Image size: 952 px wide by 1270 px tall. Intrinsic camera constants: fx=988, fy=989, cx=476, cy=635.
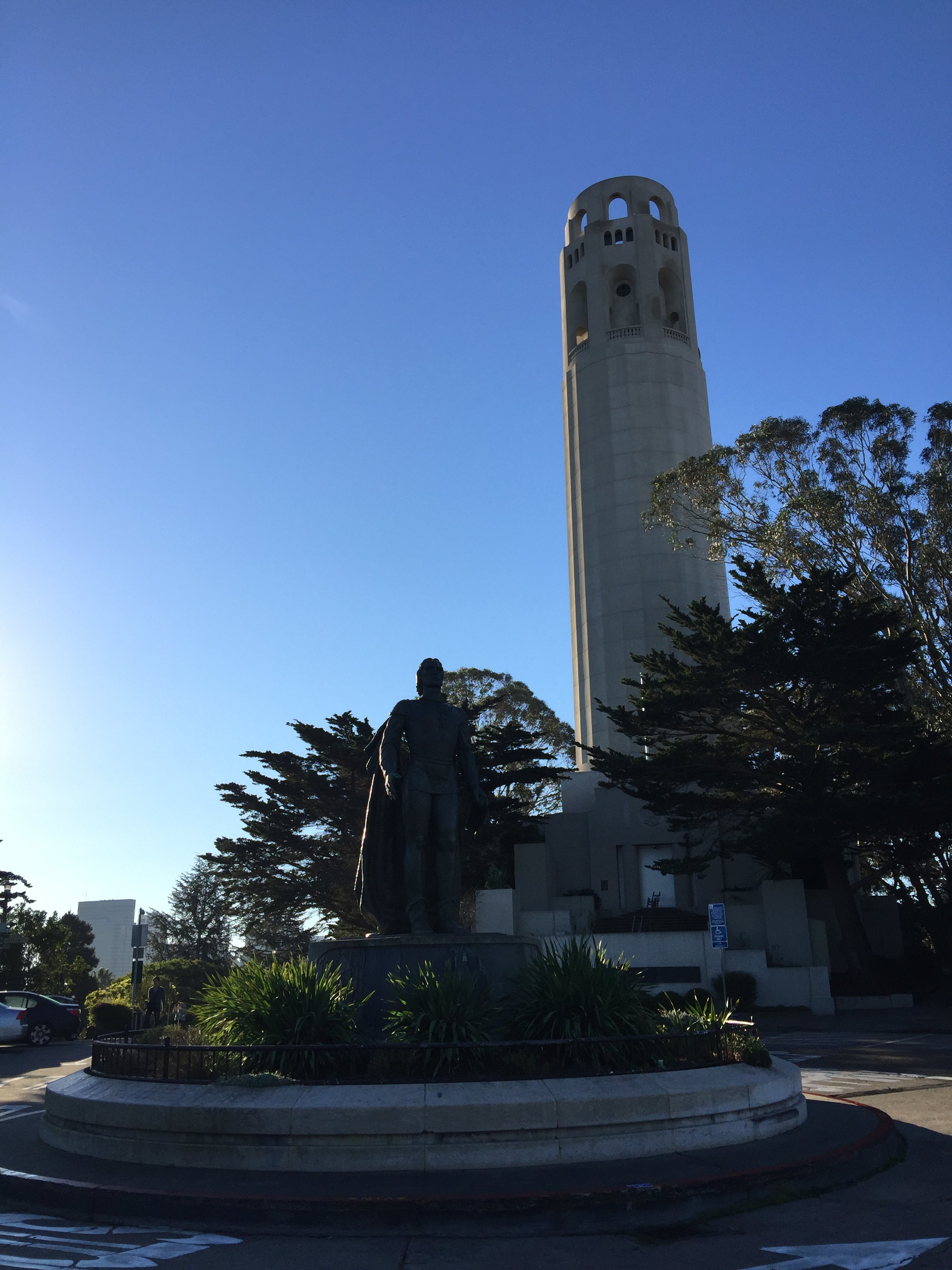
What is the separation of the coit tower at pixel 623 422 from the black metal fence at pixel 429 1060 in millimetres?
38537

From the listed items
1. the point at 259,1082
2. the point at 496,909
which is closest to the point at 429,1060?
the point at 259,1082

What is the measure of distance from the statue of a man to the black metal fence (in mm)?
2200

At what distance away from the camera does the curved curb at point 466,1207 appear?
5863 millimetres

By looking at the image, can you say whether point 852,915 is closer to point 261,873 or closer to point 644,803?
point 644,803

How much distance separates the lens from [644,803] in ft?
135

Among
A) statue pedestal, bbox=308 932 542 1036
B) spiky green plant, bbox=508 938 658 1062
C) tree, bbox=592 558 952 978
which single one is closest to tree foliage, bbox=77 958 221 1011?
tree, bbox=592 558 952 978

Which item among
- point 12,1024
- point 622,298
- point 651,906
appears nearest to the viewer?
point 12,1024

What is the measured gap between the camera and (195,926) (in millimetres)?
70000

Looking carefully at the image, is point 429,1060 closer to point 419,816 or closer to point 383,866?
point 419,816

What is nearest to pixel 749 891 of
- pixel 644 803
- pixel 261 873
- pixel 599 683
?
pixel 644 803

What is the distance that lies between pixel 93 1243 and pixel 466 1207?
2187mm

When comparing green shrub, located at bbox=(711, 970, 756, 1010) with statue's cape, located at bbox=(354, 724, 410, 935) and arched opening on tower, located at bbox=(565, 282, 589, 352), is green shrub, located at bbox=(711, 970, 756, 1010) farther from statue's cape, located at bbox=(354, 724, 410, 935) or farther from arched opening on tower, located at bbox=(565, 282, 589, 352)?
arched opening on tower, located at bbox=(565, 282, 589, 352)

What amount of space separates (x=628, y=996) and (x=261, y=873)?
1177 inches

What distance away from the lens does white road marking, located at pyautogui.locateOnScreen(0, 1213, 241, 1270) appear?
5.35 m
